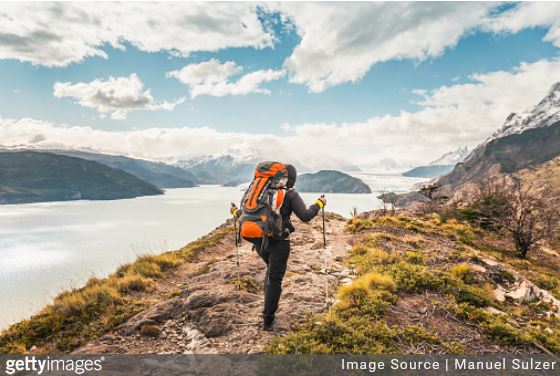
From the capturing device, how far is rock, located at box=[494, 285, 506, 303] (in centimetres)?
846

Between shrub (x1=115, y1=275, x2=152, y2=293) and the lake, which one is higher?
shrub (x1=115, y1=275, x2=152, y2=293)

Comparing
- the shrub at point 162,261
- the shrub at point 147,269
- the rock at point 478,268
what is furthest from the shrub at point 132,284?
the rock at point 478,268

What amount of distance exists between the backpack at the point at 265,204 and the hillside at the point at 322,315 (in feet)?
7.18

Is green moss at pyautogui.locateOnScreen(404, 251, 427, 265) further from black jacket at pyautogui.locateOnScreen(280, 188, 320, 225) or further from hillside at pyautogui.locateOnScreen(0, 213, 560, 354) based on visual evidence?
black jacket at pyautogui.locateOnScreen(280, 188, 320, 225)

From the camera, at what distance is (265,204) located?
21.3 feet

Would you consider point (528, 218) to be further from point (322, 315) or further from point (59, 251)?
point (59, 251)

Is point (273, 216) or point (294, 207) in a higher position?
point (294, 207)

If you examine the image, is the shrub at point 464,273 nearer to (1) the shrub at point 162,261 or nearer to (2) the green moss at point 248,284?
(2) the green moss at point 248,284

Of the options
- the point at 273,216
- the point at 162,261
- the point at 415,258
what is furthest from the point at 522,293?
the point at 162,261

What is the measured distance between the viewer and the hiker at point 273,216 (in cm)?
644

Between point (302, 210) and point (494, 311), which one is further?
point (494, 311)

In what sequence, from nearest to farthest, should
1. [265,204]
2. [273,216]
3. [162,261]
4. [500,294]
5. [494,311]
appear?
[273,216], [265,204], [494,311], [500,294], [162,261]

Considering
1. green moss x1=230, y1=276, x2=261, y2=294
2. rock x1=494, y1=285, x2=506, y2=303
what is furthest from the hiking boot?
rock x1=494, y1=285, x2=506, y2=303

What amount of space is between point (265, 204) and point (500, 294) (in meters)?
7.88
